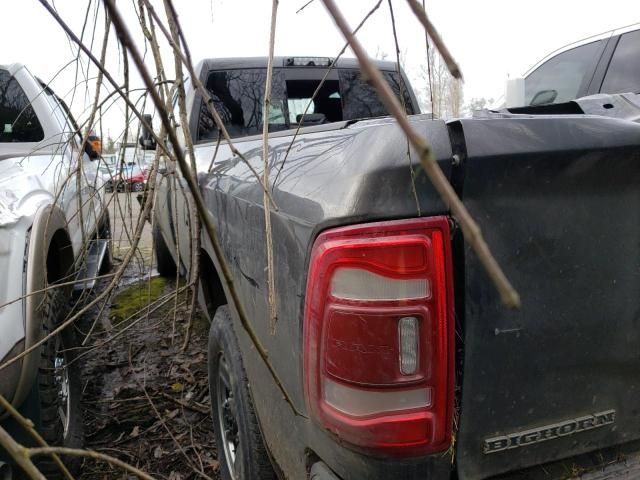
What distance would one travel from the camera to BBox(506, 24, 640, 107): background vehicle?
4086 millimetres

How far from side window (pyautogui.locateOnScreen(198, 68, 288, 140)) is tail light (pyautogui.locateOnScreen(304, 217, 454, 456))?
2427mm

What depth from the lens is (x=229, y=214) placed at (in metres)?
2.03

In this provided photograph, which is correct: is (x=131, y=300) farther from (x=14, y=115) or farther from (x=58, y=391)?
(x=58, y=391)

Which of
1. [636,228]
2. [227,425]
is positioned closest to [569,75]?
[636,228]

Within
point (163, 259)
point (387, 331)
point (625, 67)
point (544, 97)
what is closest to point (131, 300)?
point (163, 259)

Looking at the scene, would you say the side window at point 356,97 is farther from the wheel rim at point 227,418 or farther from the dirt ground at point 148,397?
the wheel rim at point 227,418

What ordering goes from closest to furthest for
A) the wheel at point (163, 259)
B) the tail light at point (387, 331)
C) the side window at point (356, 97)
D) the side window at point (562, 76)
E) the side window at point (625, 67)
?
the tail light at point (387, 331)
the side window at point (356, 97)
the side window at point (625, 67)
the side window at point (562, 76)
the wheel at point (163, 259)

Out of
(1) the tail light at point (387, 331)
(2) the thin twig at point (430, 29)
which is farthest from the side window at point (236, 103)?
(2) the thin twig at point (430, 29)

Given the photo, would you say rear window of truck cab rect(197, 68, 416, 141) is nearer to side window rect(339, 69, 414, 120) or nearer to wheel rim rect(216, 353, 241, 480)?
side window rect(339, 69, 414, 120)

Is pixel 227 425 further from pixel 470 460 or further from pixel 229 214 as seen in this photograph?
pixel 470 460

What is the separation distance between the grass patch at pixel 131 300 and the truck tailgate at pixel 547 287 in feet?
12.2

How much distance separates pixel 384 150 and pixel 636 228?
729 mm

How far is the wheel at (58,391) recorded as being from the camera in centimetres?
221

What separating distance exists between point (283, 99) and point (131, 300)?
8.84 ft
